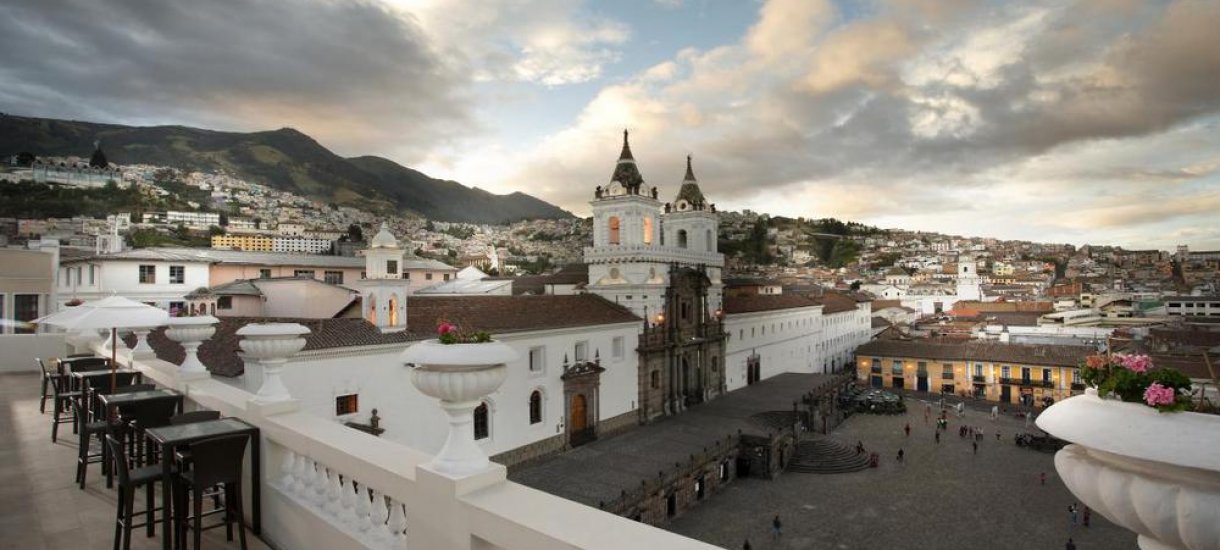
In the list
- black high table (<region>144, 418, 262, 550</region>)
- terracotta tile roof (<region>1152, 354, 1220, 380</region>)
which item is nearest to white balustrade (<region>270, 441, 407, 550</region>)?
black high table (<region>144, 418, 262, 550</region>)

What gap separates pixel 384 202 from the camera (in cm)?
14738

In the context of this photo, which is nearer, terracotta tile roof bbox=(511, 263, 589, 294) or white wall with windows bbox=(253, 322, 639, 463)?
white wall with windows bbox=(253, 322, 639, 463)

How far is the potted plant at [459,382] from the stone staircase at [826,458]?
29.6 metres

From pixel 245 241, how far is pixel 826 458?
266 feet

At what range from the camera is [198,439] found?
4.74 m

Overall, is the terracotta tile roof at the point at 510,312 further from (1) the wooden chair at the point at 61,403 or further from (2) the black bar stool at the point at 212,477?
(2) the black bar stool at the point at 212,477

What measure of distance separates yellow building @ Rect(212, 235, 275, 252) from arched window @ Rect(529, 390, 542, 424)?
6677 cm

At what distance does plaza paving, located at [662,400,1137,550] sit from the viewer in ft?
73.0

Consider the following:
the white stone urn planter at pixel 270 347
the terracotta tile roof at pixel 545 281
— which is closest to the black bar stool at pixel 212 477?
the white stone urn planter at pixel 270 347

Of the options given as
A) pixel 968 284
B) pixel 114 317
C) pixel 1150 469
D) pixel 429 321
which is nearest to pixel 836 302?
pixel 968 284

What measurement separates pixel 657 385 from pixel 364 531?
29.0 metres

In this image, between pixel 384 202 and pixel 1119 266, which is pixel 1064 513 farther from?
pixel 1119 266

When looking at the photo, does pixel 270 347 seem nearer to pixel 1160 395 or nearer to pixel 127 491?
pixel 127 491

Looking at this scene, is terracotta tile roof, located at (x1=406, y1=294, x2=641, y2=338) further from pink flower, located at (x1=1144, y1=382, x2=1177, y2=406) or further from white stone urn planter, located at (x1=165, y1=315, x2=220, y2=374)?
pink flower, located at (x1=1144, y1=382, x2=1177, y2=406)
